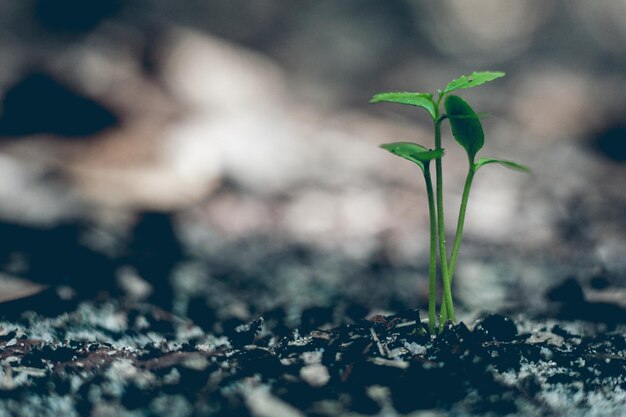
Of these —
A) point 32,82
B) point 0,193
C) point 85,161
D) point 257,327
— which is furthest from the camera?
point 32,82

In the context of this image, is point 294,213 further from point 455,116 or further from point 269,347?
point 455,116

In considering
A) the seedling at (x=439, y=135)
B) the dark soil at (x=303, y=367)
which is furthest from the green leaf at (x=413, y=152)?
the dark soil at (x=303, y=367)

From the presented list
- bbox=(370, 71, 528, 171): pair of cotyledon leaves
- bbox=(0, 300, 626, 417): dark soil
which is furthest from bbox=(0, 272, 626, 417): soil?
bbox=(370, 71, 528, 171): pair of cotyledon leaves

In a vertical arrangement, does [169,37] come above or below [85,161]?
above

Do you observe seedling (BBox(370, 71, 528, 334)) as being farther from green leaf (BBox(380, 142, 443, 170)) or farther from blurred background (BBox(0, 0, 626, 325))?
blurred background (BBox(0, 0, 626, 325))

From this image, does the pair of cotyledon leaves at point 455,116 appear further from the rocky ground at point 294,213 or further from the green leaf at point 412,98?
the rocky ground at point 294,213

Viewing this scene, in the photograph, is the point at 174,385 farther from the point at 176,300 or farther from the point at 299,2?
the point at 299,2

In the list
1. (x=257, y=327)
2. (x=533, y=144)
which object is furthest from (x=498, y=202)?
(x=257, y=327)
